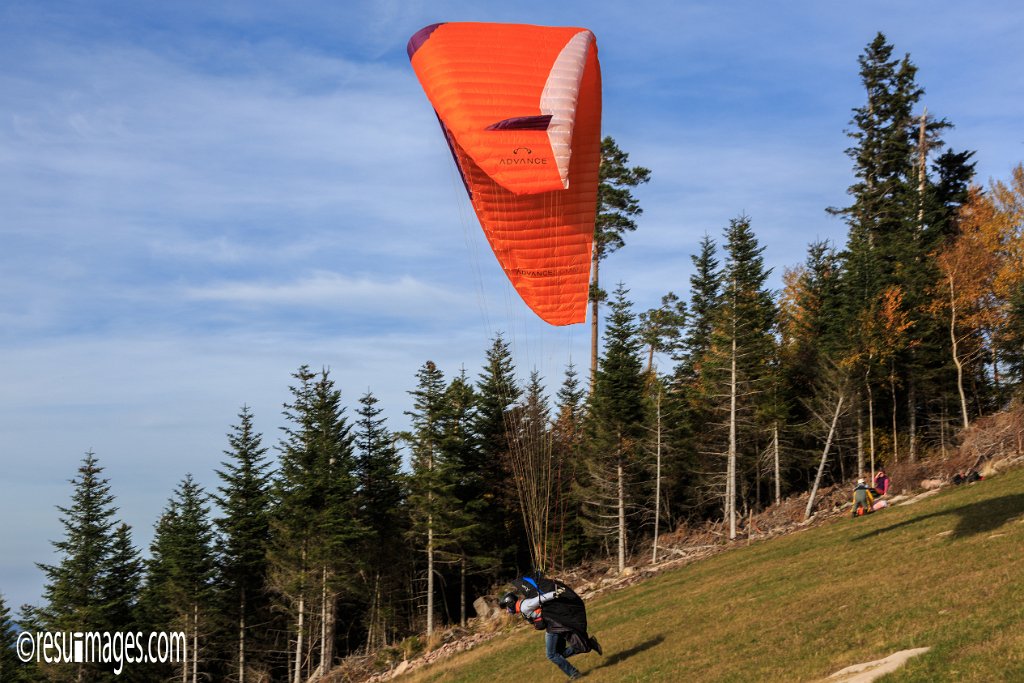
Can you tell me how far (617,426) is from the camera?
42594 mm

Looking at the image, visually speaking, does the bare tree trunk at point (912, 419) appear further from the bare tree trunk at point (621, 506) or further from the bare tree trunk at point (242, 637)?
the bare tree trunk at point (242, 637)

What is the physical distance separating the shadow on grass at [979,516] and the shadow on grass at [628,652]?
6784 millimetres

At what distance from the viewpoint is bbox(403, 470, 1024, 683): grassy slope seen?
459 inches

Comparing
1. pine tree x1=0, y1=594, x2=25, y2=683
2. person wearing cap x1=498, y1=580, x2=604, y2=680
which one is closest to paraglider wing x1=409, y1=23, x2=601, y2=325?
person wearing cap x1=498, y1=580, x2=604, y2=680

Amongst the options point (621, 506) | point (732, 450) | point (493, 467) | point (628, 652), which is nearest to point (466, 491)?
point (493, 467)

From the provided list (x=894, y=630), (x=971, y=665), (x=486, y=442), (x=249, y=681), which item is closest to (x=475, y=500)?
(x=486, y=442)

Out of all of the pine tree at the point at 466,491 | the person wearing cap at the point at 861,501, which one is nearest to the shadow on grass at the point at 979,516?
the person wearing cap at the point at 861,501

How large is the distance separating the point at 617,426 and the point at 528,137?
27280mm

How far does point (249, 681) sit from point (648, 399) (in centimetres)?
2876

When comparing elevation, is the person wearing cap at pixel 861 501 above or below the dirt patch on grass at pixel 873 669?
above

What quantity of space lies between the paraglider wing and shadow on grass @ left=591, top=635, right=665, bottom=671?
21.8ft

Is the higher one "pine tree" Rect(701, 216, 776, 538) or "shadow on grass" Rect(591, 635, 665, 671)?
"pine tree" Rect(701, 216, 776, 538)

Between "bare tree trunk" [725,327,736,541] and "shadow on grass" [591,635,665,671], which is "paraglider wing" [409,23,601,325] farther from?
"bare tree trunk" [725,327,736,541]

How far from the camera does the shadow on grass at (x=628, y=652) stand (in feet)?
56.6
